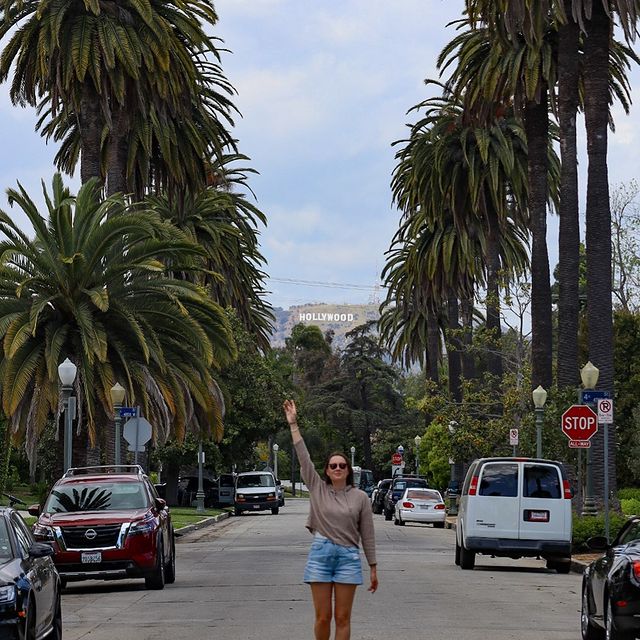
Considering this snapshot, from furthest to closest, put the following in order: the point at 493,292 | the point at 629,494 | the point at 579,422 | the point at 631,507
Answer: the point at 629,494 → the point at 493,292 → the point at 631,507 → the point at 579,422

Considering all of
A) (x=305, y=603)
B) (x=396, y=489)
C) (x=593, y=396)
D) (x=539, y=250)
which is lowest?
(x=305, y=603)

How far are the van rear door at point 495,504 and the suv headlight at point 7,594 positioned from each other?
52.5ft

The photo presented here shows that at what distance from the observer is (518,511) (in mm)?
26609

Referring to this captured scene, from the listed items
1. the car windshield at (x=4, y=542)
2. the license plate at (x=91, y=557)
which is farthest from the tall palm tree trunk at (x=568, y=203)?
the car windshield at (x=4, y=542)

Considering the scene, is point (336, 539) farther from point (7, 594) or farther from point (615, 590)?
point (615, 590)

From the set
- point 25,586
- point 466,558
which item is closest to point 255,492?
point 466,558

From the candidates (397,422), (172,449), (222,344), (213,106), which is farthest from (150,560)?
(397,422)

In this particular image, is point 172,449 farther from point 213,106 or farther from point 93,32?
point 93,32

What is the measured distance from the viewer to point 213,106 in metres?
49.5

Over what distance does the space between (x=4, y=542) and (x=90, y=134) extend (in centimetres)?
2799

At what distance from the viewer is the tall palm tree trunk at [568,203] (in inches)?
1491

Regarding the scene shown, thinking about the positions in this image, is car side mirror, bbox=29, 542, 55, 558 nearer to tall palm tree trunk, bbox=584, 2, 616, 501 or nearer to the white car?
tall palm tree trunk, bbox=584, 2, 616, 501

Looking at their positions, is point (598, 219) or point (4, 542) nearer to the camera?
point (4, 542)

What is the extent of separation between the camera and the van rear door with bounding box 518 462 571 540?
1043 inches
